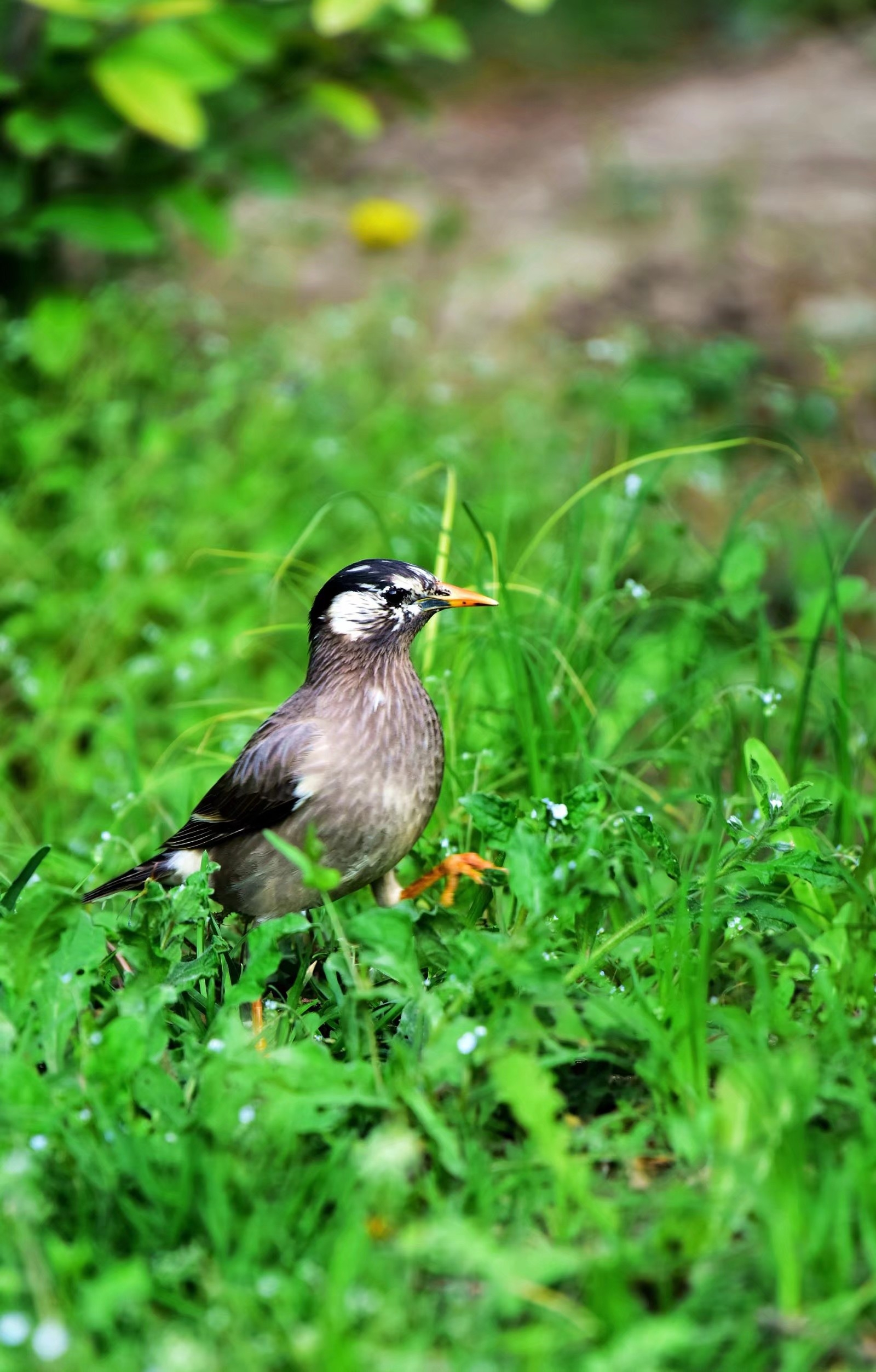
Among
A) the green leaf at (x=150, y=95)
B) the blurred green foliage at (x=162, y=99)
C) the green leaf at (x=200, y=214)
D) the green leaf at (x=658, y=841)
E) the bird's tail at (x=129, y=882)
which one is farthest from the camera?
the green leaf at (x=200, y=214)

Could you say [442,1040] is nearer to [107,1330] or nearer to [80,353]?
[107,1330]

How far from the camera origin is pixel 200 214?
19.7 ft

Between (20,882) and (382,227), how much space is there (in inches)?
237

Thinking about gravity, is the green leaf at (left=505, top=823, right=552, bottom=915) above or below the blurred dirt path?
above

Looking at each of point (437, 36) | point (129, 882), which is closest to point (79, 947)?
point (129, 882)

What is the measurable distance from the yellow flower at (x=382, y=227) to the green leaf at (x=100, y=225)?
2466 millimetres

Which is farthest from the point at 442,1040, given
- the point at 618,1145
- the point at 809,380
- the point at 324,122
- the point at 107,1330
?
the point at 324,122

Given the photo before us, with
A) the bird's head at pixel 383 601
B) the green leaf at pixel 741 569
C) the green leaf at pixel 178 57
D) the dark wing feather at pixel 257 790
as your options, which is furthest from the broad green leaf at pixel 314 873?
the green leaf at pixel 178 57

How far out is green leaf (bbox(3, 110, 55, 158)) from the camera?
17.9ft

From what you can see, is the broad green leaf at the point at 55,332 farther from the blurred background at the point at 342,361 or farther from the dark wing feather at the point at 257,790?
the dark wing feather at the point at 257,790

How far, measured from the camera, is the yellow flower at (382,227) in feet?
26.9

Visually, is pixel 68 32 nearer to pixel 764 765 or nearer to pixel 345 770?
pixel 345 770

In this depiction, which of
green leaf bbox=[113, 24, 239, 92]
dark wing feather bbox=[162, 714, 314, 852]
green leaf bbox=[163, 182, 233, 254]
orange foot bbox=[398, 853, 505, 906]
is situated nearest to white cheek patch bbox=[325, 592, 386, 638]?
dark wing feather bbox=[162, 714, 314, 852]

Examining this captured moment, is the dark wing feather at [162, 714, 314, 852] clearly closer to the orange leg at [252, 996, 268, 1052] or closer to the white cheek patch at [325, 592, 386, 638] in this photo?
the white cheek patch at [325, 592, 386, 638]
